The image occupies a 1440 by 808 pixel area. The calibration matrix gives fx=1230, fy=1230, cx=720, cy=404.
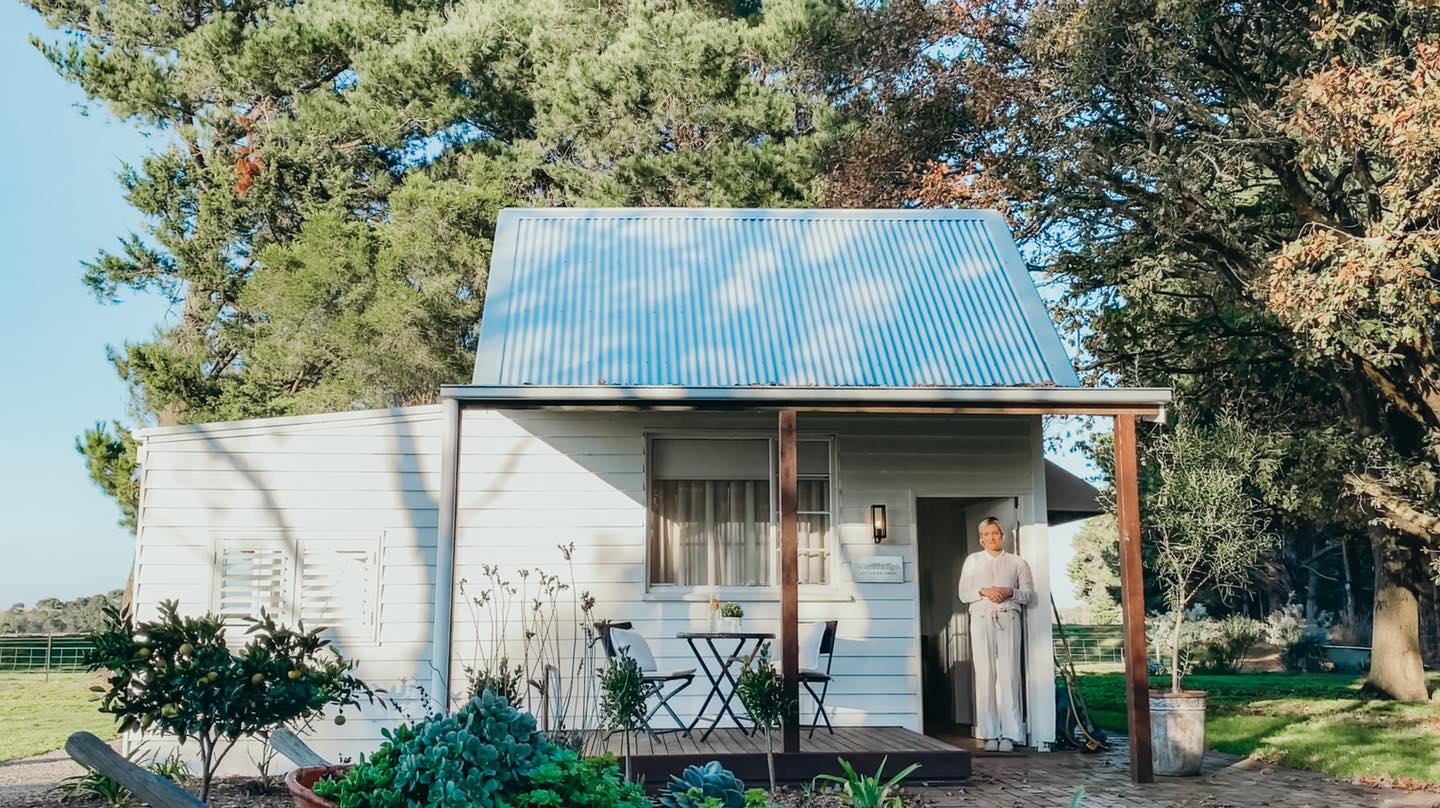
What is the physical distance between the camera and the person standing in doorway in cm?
870

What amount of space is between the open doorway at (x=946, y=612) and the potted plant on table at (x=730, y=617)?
2.27 metres

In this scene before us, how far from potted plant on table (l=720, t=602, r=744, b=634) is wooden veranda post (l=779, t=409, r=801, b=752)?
987 millimetres

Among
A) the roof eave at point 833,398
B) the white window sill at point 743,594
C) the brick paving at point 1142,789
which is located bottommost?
the brick paving at point 1142,789

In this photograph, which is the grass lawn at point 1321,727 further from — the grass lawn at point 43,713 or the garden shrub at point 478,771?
the grass lawn at point 43,713

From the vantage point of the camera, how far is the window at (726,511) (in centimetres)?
954

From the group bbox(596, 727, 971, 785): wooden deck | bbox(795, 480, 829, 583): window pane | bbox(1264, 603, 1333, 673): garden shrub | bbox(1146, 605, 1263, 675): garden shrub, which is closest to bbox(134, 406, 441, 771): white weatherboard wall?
bbox(596, 727, 971, 785): wooden deck

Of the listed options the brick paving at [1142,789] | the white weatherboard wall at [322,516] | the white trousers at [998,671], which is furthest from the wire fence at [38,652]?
the brick paving at [1142,789]

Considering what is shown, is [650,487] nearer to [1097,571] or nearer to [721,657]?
[721,657]

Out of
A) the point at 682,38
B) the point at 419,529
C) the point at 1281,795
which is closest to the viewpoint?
the point at 1281,795

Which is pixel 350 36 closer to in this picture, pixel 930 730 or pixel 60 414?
pixel 60 414

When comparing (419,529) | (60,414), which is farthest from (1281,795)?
(60,414)

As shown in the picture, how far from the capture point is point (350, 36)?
1791cm

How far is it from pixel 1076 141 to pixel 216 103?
12.9m

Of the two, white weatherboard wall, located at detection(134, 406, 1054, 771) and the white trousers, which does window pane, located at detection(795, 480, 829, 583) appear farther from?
the white trousers
